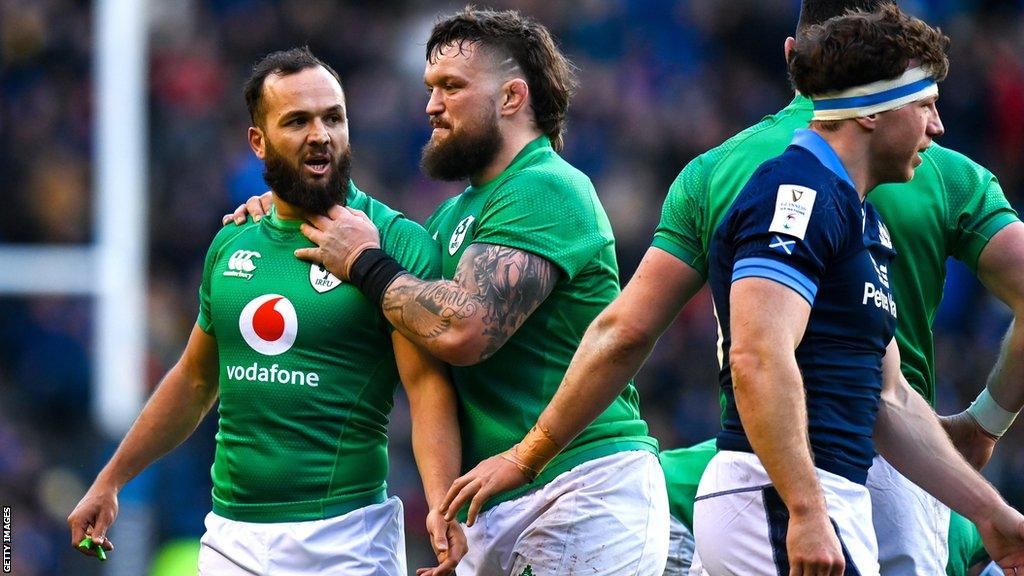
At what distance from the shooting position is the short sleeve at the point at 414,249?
4.40 metres

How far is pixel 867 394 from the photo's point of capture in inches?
137

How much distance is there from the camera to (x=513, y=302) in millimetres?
4129

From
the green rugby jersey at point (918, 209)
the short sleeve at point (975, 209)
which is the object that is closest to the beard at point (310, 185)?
the green rugby jersey at point (918, 209)

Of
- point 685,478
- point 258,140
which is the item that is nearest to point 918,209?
point 685,478

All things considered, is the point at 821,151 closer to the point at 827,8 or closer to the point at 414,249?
the point at 827,8

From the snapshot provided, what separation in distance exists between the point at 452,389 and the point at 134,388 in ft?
19.4

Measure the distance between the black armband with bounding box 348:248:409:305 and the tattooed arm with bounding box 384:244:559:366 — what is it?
→ 30 millimetres

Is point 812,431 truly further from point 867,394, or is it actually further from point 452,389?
point 452,389

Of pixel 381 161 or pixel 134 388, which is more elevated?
pixel 381 161

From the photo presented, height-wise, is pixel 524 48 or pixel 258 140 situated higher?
pixel 524 48

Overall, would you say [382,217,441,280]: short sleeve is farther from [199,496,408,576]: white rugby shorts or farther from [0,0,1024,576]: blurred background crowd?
[0,0,1024,576]: blurred background crowd

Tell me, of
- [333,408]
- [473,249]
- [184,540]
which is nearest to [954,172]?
[473,249]

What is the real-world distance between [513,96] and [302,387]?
1063mm

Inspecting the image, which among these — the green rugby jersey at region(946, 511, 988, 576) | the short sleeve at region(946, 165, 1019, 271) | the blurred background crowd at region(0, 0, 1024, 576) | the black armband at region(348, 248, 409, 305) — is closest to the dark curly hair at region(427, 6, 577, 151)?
the black armband at region(348, 248, 409, 305)
